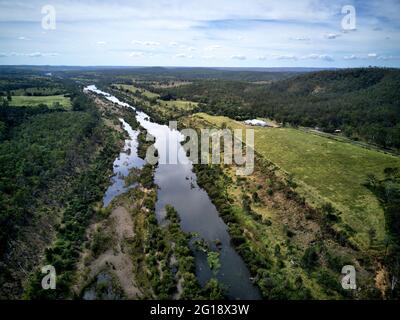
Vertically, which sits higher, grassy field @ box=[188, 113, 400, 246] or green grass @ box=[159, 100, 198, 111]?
green grass @ box=[159, 100, 198, 111]

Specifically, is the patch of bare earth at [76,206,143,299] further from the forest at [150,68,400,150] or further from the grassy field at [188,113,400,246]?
the forest at [150,68,400,150]

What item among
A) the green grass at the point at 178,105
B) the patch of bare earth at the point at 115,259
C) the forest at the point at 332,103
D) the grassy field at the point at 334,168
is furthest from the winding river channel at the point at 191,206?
the green grass at the point at 178,105

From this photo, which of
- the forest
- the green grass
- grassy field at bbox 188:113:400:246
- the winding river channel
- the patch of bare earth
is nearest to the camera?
the patch of bare earth

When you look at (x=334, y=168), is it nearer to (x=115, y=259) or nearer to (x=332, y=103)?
(x=115, y=259)

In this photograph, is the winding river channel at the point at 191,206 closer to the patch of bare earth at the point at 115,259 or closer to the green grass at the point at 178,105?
the patch of bare earth at the point at 115,259

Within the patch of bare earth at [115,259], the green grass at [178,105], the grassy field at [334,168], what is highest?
the green grass at [178,105]

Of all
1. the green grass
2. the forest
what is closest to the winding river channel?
the forest
